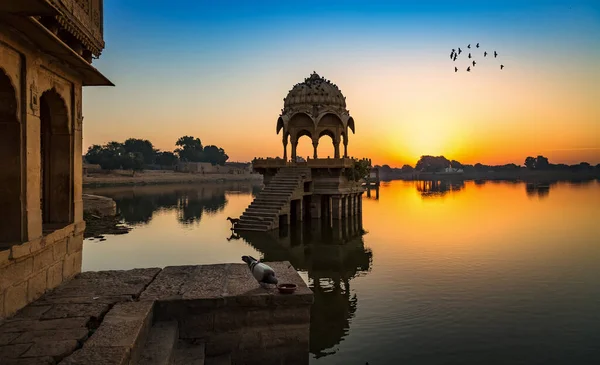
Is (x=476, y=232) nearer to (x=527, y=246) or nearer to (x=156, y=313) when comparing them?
(x=527, y=246)

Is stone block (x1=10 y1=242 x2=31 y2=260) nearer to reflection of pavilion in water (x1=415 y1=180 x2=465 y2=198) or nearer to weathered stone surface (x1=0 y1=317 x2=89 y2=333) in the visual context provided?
weathered stone surface (x1=0 y1=317 x2=89 y2=333)

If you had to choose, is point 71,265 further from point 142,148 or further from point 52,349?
point 142,148

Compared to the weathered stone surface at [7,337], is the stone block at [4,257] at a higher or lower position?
higher

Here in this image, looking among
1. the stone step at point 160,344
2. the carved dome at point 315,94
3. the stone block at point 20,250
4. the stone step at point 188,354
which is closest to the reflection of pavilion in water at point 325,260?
the stone step at point 188,354

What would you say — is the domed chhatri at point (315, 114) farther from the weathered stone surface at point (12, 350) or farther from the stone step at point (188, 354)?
the weathered stone surface at point (12, 350)

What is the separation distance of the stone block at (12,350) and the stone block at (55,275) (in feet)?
7.68

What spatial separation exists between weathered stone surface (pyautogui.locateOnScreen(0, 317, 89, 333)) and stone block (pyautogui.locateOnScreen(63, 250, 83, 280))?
2123mm

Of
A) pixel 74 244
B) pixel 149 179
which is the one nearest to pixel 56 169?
pixel 74 244

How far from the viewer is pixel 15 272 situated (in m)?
6.21

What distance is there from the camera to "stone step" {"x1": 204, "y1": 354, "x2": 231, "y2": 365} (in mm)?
6680

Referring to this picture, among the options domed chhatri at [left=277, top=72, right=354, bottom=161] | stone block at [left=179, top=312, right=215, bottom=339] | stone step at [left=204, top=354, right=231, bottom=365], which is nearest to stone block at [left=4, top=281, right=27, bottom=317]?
stone block at [left=179, top=312, right=215, bottom=339]

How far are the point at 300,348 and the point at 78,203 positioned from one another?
5.22 metres

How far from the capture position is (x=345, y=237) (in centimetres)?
2402

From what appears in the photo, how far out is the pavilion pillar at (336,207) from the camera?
99.4 feet
